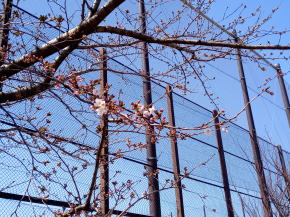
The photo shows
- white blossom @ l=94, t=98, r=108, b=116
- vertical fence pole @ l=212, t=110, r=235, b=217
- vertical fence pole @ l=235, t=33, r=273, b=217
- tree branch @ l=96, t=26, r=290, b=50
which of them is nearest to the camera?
white blossom @ l=94, t=98, r=108, b=116

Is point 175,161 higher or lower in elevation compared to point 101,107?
higher

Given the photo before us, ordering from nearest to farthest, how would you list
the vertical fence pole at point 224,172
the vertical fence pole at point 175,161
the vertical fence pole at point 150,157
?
1. the vertical fence pole at point 150,157
2. the vertical fence pole at point 175,161
3. the vertical fence pole at point 224,172

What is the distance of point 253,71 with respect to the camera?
7570 millimetres

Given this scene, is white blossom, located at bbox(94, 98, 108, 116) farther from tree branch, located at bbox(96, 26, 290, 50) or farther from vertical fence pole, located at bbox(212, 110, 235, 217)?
vertical fence pole, located at bbox(212, 110, 235, 217)

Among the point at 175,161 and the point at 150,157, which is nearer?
the point at 150,157

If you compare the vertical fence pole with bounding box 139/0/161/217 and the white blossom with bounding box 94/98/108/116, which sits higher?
the vertical fence pole with bounding box 139/0/161/217

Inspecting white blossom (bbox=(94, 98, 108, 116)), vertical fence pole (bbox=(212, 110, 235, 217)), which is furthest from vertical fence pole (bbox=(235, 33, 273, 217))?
white blossom (bbox=(94, 98, 108, 116))

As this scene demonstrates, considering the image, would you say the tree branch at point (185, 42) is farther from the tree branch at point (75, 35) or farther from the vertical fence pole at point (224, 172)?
the vertical fence pole at point (224, 172)

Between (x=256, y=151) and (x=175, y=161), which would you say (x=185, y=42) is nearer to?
(x=175, y=161)

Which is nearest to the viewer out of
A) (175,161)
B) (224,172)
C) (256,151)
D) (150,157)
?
→ (150,157)

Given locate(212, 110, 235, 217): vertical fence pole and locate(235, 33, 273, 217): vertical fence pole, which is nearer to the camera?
locate(235, 33, 273, 217): vertical fence pole

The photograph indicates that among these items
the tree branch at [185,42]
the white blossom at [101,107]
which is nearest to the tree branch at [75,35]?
the tree branch at [185,42]

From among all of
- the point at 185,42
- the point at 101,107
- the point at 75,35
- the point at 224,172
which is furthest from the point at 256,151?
the point at 101,107

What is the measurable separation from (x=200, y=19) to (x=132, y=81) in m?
1.14
